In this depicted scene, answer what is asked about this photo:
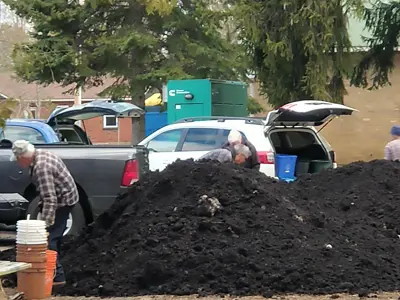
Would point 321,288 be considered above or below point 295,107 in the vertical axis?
below

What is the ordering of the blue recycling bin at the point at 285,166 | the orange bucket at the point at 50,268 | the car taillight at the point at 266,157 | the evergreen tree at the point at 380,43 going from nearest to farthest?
the orange bucket at the point at 50,268
the car taillight at the point at 266,157
the blue recycling bin at the point at 285,166
the evergreen tree at the point at 380,43

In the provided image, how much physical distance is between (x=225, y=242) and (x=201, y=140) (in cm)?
566

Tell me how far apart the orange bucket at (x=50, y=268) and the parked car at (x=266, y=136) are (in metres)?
6.01

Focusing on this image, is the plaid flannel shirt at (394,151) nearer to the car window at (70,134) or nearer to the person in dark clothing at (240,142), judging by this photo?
the person in dark clothing at (240,142)

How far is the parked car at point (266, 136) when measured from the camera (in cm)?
1365

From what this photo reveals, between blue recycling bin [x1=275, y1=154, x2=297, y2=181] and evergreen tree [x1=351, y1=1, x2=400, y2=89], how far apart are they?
30.5ft

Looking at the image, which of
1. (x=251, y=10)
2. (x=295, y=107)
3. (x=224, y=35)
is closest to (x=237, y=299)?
(x=295, y=107)

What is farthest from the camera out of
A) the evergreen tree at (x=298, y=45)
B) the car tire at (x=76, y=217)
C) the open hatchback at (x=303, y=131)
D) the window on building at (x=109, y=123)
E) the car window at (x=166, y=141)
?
the window on building at (x=109, y=123)

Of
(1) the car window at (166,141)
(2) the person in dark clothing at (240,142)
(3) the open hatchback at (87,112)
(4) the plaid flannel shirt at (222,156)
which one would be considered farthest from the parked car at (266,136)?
(4) the plaid flannel shirt at (222,156)

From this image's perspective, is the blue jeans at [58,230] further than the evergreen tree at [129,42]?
No

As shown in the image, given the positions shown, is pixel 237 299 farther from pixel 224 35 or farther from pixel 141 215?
pixel 224 35

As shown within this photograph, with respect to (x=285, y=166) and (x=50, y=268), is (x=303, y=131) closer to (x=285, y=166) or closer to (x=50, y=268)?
(x=285, y=166)

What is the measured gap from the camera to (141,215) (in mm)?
9500

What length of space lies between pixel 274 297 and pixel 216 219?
→ 1.47 metres
